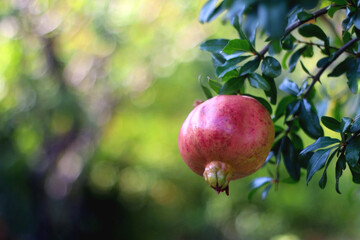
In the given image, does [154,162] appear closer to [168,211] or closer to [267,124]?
[168,211]

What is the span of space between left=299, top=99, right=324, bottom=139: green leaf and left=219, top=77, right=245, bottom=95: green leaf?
134 mm

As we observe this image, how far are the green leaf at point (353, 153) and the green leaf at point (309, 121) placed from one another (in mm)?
104

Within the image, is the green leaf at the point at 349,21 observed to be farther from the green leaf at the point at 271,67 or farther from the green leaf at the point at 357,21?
the green leaf at the point at 271,67

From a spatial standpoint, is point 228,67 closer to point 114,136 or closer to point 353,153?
point 353,153

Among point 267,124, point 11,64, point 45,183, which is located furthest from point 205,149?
point 45,183

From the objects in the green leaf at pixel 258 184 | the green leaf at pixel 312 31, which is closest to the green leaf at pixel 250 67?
the green leaf at pixel 312 31

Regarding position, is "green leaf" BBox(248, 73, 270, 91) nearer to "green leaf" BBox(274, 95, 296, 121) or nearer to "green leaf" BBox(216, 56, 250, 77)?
"green leaf" BBox(216, 56, 250, 77)

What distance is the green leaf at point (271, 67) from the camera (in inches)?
21.7

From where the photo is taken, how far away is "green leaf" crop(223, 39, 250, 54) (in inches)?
22.0

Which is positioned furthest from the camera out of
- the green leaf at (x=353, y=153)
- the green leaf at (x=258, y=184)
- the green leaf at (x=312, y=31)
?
the green leaf at (x=258, y=184)

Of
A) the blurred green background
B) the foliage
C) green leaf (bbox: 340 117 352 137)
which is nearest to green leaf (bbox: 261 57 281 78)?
the foliage

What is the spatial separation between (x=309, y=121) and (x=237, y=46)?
6.8 inches

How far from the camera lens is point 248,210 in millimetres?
3062

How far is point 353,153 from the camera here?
1.65 feet
